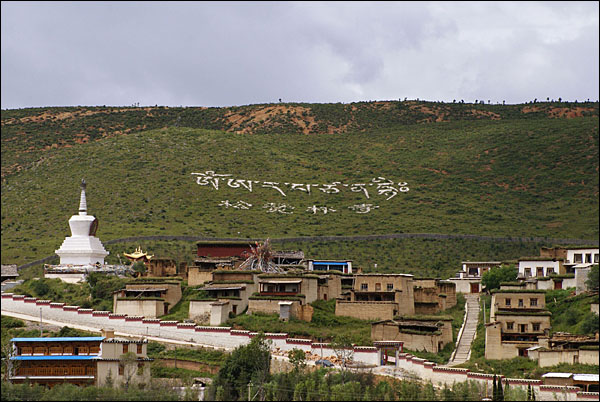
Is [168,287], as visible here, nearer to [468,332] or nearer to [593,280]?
[468,332]

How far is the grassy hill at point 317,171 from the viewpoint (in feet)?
375

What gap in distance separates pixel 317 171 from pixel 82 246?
5243cm

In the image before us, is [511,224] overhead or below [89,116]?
below

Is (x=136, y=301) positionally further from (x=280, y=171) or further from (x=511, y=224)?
(x=280, y=171)

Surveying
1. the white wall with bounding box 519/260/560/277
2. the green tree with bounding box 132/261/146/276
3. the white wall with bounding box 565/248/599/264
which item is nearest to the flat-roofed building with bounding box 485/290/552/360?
the white wall with bounding box 519/260/560/277

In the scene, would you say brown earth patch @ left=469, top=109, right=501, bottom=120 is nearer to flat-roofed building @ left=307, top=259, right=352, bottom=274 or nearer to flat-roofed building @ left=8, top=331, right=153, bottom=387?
flat-roofed building @ left=307, top=259, right=352, bottom=274

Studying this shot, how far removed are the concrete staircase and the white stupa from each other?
27.4 m

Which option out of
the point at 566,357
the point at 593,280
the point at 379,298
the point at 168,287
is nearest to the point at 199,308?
the point at 168,287

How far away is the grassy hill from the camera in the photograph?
375 feet

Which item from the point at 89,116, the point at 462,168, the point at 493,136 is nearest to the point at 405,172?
the point at 462,168

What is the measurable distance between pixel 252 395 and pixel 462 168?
85541mm

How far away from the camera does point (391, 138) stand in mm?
159000

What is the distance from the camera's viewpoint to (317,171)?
461ft

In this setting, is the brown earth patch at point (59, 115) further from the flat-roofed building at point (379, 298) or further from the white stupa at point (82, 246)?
the flat-roofed building at point (379, 298)
